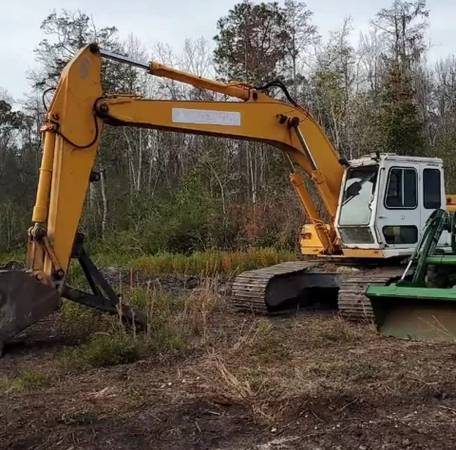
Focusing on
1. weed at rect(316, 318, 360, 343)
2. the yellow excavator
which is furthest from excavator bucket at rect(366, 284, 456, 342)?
the yellow excavator

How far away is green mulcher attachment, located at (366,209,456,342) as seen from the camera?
7.38 m

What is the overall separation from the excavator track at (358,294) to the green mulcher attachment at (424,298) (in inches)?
18.4

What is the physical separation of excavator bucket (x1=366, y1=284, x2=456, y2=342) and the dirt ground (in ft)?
1.42

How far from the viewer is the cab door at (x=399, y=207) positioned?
952cm

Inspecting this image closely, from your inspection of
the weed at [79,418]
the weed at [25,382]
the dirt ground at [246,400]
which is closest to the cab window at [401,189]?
the dirt ground at [246,400]

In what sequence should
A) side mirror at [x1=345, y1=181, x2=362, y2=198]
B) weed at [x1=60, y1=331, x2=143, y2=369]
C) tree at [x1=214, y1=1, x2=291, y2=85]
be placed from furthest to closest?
tree at [x1=214, y1=1, x2=291, y2=85]
side mirror at [x1=345, y1=181, x2=362, y2=198]
weed at [x1=60, y1=331, x2=143, y2=369]

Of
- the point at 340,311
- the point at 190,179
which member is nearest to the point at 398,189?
the point at 340,311

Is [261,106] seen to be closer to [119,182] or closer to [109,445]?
[109,445]

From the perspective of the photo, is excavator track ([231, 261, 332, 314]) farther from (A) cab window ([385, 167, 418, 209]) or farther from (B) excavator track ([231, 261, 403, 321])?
(A) cab window ([385, 167, 418, 209])

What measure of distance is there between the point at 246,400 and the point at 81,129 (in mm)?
3955

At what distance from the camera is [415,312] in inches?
300

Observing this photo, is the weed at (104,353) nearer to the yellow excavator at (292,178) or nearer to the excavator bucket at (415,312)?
the yellow excavator at (292,178)

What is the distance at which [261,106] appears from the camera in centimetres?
931

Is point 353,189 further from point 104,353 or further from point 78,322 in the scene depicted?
point 104,353
